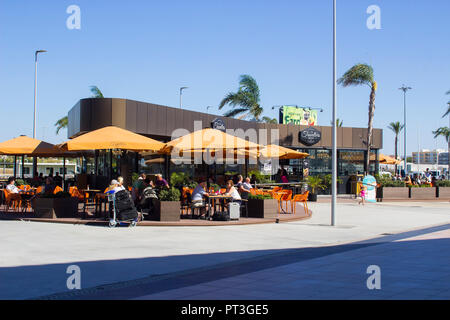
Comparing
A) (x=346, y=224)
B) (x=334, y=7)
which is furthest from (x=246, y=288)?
(x=334, y=7)

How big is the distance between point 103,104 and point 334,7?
1165 centimetres

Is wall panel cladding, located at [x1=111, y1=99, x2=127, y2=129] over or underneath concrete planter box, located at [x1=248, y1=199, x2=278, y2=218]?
over

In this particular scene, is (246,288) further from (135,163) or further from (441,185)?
(441,185)

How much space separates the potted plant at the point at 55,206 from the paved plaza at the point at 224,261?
2.43 ft

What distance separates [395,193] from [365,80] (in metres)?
9.40

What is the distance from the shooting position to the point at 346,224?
16.3 meters

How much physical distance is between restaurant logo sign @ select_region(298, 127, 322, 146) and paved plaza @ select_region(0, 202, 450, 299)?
19949 millimetres

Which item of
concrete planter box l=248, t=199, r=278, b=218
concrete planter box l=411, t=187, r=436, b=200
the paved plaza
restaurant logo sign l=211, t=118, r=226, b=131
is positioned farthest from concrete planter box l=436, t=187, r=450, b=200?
concrete planter box l=248, t=199, r=278, b=218

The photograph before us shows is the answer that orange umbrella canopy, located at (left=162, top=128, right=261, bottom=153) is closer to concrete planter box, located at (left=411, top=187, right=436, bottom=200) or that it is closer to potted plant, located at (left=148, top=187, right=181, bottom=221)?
potted plant, located at (left=148, top=187, right=181, bottom=221)

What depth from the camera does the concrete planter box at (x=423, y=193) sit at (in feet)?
98.1

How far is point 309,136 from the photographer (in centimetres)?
3512

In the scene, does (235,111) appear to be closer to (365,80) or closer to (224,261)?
(365,80)

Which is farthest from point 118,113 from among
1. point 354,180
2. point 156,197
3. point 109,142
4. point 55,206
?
point 354,180

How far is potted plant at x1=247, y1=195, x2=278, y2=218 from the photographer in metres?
16.4
